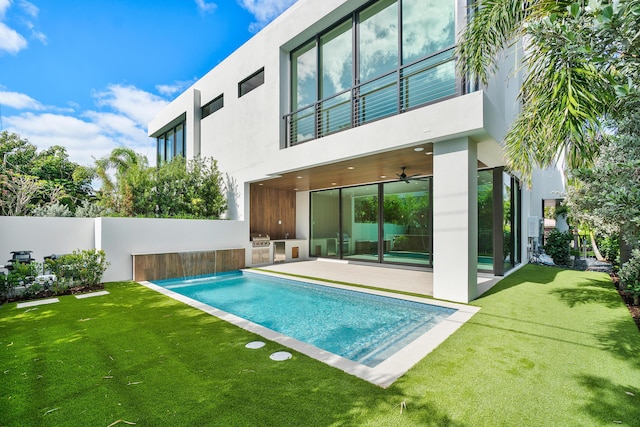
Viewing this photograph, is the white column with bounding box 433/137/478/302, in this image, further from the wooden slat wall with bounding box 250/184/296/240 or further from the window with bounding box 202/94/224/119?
the window with bounding box 202/94/224/119

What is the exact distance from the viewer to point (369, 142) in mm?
7715

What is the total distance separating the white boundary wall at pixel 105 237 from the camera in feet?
28.7

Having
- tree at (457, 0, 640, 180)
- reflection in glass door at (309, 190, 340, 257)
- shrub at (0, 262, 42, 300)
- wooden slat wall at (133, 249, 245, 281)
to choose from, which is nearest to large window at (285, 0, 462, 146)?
tree at (457, 0, 640, 180)

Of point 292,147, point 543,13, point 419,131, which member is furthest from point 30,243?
point 543,13

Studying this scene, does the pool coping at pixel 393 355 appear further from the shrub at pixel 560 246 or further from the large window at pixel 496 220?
the shrub at pixel 560 246

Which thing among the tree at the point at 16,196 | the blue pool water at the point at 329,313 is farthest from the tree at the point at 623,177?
the tree at the point at 16,196

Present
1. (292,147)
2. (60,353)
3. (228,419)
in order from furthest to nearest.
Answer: (292,147), (60,353), (228,419)

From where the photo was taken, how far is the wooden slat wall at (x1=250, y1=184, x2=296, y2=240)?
44.1ft

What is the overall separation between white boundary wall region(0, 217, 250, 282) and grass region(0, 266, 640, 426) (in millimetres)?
3830

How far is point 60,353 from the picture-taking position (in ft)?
13.3

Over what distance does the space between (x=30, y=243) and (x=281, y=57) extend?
1005 centimetres

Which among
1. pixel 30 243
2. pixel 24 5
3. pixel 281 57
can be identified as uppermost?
pixel 24 5

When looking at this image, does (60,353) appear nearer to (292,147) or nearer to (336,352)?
(336,352)

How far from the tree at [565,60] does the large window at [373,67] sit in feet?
5.66
